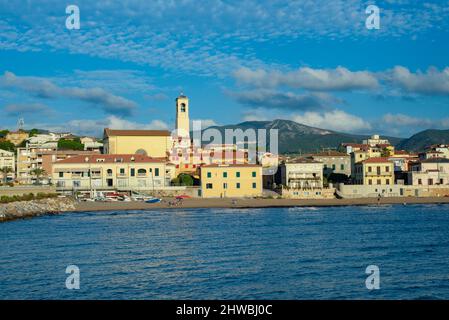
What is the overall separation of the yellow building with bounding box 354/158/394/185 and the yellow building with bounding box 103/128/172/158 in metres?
26.0

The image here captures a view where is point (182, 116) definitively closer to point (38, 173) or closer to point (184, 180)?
point (184, 180)

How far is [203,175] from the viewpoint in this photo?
65438 mm

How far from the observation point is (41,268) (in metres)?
21.0

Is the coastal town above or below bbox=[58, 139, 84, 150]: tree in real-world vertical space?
below

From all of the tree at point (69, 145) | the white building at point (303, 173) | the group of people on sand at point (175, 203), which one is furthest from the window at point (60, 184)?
the white building at point (303, 173)

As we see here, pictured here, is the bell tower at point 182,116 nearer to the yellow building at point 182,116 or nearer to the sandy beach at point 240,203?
the yellow building at point 182,116

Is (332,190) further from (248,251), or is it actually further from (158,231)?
(248,251)

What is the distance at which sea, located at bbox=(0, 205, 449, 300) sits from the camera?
17.2 metres

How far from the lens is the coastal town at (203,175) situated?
65.8 m

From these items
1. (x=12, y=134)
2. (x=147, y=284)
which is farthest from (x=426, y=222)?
(x=12, y=134)

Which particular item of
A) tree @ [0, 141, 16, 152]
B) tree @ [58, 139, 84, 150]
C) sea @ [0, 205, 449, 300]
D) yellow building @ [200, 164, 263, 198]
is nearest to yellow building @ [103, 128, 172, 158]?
tree @ [58, 139, 84, 150]

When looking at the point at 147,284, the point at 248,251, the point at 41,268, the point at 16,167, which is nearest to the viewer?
the point at 147,284

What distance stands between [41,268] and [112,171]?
152 ft

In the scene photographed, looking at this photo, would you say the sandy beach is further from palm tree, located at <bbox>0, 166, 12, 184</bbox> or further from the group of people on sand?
palm tree, located at <bbox>0, 166, 12, 184</bbox>
